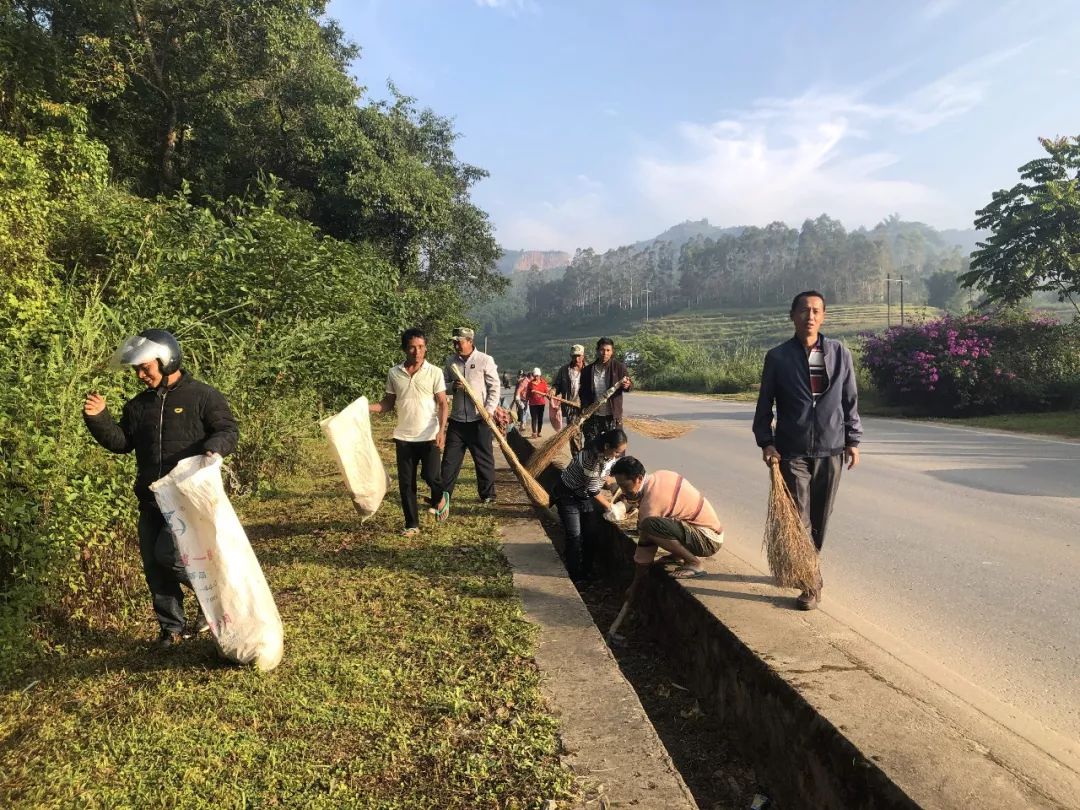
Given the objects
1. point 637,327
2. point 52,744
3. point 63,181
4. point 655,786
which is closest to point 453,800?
point 655,786

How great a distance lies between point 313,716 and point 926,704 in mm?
2290

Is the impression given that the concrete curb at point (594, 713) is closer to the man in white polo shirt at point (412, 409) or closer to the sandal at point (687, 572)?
the sandal at point (687, 572)

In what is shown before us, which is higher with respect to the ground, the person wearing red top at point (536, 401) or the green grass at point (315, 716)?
the person wearing red top at point (536, 401)

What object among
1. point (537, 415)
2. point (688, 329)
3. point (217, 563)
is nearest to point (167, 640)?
point (217, 563)

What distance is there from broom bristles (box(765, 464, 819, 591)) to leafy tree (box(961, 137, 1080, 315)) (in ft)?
59.6

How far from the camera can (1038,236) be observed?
17594 mm

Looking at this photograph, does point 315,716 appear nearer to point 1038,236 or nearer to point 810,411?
point 810,411

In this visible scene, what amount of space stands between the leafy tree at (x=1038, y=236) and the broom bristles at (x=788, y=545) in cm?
1818

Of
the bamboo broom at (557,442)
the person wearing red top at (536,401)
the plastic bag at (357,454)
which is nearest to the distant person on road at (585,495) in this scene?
the bamboo broom at (557,442)

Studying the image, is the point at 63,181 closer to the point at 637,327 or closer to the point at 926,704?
the point at 926,704

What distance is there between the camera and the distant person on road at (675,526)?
387 cm

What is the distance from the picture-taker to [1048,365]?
16469 mm

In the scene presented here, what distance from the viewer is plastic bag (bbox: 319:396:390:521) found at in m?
4.67

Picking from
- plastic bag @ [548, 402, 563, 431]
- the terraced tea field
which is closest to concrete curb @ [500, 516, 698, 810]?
plastic bag @ [548, 402, 563, 431]
